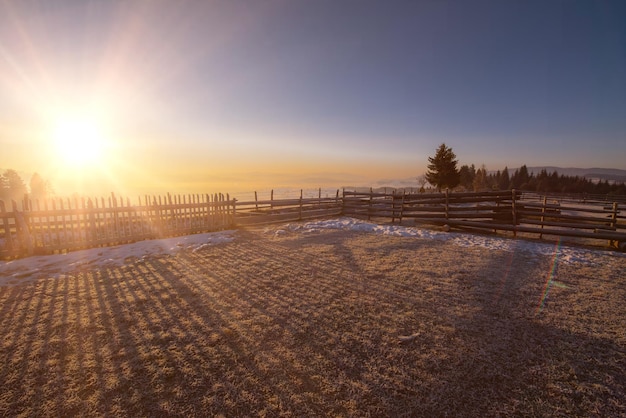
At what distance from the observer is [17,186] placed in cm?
4875

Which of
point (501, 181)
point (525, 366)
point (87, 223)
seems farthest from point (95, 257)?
point (501, 181)

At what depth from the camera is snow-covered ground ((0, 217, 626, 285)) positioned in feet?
21.1

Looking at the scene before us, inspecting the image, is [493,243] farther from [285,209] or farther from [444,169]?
[444,169]

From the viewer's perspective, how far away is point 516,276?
6039 mm

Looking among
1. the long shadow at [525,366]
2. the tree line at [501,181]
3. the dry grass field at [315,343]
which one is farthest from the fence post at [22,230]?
the tree line at [501,181]

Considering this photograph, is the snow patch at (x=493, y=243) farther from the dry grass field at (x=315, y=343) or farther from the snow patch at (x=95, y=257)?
the snow patch at (x=95, y=257)

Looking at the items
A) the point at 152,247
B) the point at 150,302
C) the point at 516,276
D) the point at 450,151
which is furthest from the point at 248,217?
the point at 450,151

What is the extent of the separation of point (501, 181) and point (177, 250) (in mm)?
93175

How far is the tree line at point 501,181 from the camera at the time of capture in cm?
3812

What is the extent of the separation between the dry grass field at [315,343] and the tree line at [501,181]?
35.4 metres

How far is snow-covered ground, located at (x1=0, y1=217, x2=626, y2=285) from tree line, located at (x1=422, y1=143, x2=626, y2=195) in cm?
3095

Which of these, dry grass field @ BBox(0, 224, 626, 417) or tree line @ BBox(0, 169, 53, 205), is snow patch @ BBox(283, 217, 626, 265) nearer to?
dry grass field @ BBox(0, 224, 626, 417)

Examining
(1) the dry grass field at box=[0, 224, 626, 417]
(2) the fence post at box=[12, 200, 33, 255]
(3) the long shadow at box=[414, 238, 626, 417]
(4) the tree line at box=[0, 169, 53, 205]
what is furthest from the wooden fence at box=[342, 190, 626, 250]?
(4) the tree line at box=[0, 169, 53, 205]

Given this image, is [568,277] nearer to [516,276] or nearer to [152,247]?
[516,276]
